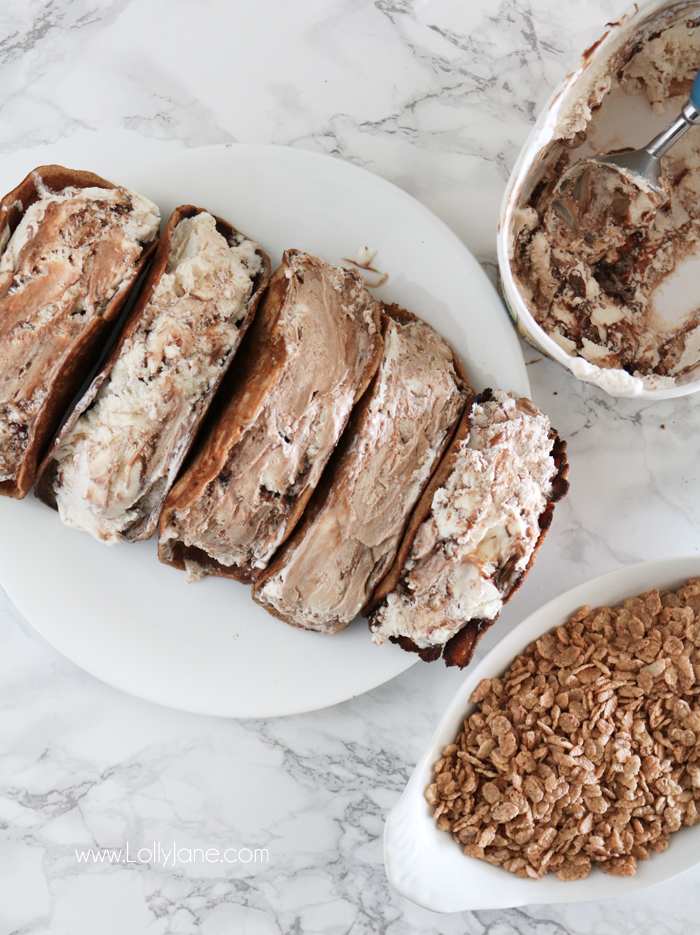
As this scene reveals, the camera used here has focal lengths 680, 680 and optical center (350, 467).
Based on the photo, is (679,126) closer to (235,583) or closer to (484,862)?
(235,583)

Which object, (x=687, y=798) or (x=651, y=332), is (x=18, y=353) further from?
(x=687, y=798)

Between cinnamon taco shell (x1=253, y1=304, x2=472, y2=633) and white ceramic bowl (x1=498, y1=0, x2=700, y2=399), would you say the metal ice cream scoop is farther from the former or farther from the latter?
cinnamon taco shell (x1=253, y1=304, x2=472, y2=633)

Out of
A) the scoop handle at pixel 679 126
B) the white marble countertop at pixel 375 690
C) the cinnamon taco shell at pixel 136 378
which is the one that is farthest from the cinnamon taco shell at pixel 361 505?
the scoop handle at pixel 679 126

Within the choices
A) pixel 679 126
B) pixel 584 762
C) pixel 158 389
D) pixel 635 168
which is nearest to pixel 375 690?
pixel 584 762

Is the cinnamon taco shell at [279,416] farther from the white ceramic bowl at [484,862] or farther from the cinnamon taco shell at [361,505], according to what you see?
the white ceramic bowl at [484,862]

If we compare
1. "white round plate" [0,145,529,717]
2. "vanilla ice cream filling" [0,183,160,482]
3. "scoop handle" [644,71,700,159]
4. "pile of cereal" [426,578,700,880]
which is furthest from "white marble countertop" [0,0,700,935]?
"vanilla ice cream filling" [0,183,160,482]

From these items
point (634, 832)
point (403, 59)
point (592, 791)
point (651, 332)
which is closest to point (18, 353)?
point (403, 59)
